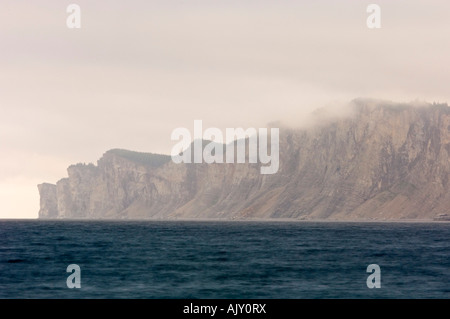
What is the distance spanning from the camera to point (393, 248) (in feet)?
497

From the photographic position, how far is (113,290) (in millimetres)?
79188
